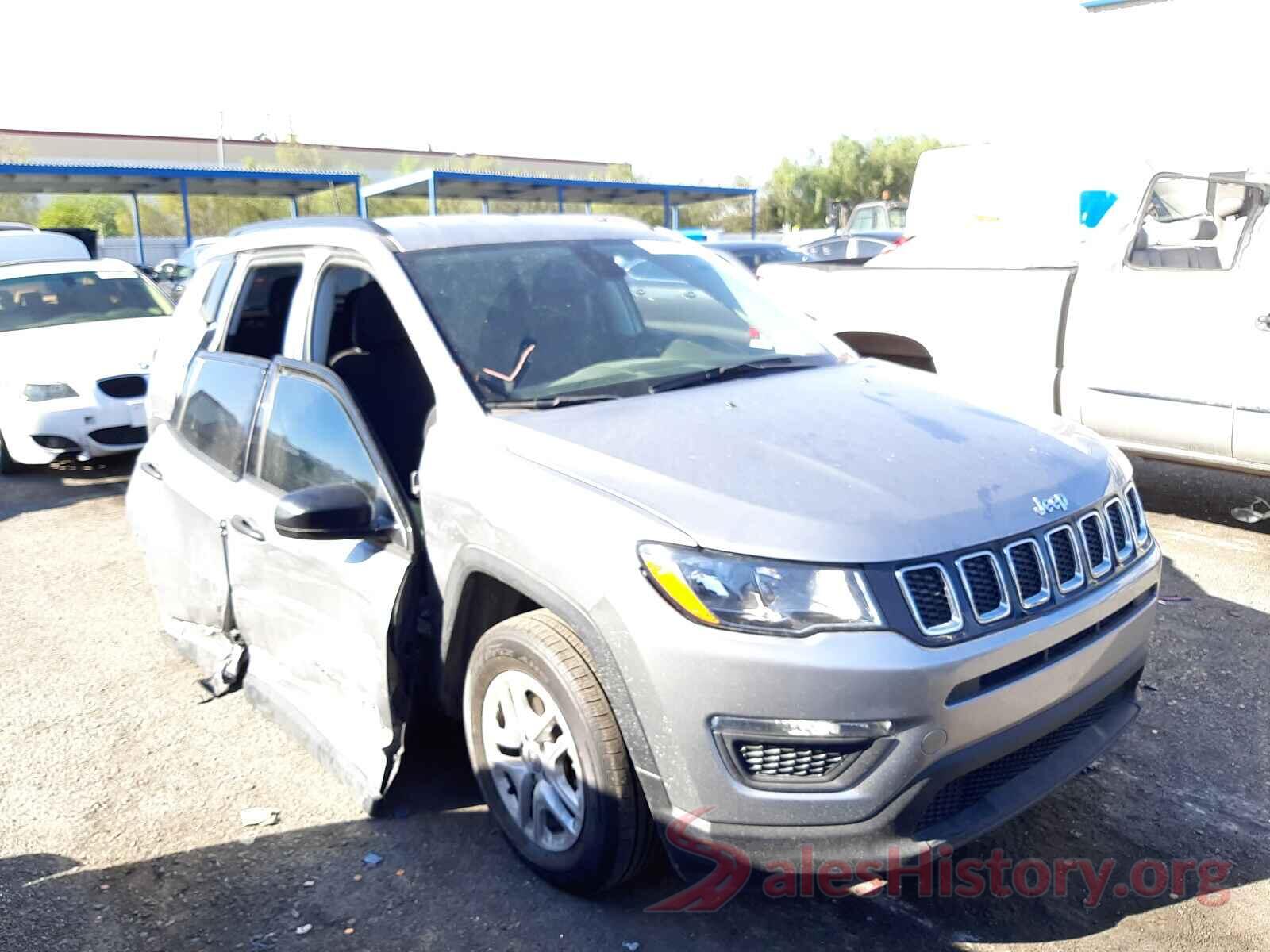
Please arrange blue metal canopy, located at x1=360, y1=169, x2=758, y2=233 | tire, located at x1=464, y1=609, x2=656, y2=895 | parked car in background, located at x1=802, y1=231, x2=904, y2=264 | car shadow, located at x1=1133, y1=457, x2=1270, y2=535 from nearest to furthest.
A: tire, located at x1=464, y1=609, x2=656, y2=895
car shadow, located at x1=1133, y1=457, x2=1270, y2=535
parked car in background, located at x1=802, y1=231, x2=904, y2=264
blue metal canopy, located at x1=360, y1=169, x2=758, y2=233

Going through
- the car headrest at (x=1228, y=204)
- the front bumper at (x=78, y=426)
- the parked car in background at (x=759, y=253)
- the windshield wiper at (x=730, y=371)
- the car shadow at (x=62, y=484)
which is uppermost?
the car headrest at (x=1228, y=204)

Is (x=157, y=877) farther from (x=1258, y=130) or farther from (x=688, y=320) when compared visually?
(x=1258, y=130)

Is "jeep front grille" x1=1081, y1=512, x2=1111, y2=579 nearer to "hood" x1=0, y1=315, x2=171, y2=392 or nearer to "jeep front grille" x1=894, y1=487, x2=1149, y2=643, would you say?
"jeep front grille" x1=894, y1=487, x2=1149, y2=643

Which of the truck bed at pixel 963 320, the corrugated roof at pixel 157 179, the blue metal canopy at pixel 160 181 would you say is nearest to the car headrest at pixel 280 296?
the truck bed at pixel 963 320

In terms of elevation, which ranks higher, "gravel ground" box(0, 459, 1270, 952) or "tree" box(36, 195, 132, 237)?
Result: "tree" box(36, 195, 132, 237)

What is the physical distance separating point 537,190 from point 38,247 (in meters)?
23.0

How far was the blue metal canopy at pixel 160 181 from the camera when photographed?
28.6 metres

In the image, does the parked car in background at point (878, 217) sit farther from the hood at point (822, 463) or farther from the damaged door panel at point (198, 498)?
the hood at point (822, 463)

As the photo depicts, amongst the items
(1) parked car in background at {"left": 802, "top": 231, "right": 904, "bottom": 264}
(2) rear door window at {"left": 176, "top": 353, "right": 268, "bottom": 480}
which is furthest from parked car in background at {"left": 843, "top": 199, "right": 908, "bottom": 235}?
(2) rear door window at {"left": 176, "top": 353, "right": 268, "bottom": 480}

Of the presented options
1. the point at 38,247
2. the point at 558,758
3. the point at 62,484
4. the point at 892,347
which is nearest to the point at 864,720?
the point at 558,758

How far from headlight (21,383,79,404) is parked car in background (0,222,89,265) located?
5.48 m

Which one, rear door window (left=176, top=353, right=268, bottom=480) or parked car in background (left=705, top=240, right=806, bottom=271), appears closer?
rear door window (left=176, top=353, right=268, bottom=480)

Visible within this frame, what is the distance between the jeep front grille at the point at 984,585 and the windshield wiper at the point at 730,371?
4.09 ft

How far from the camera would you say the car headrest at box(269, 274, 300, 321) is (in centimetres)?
447
